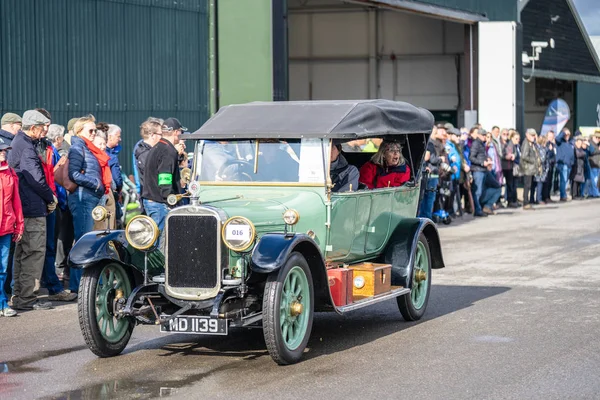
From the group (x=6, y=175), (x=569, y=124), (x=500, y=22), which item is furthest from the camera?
(x=569, y=124)

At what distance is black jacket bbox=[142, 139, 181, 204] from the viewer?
11766 mm

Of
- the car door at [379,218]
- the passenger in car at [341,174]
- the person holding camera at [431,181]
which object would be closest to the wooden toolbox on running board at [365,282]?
the car door at [379,218]

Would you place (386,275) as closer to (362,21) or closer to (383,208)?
(383,208)

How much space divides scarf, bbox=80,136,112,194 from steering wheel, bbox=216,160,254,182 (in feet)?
9.17

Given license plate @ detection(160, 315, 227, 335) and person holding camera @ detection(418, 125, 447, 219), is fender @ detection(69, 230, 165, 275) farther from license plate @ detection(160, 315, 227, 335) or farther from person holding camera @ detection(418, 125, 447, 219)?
person holding camera @ detection(418, 125, 447, 219)

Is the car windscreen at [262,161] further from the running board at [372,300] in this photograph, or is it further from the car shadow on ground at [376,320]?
the car shadow on ground at [376,320]

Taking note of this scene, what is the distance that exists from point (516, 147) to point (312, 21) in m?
12.6

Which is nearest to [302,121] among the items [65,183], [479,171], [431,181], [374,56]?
[65,183]

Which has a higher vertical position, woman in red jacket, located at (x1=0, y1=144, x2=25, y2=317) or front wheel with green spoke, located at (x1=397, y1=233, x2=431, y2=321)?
woman in red jacket, located at (x1=0, y1=144, x2=25, y2=317)

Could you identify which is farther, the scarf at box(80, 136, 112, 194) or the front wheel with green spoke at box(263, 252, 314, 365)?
the scarf at box(80, 136, 112, 194)

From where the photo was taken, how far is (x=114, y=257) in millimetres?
8531

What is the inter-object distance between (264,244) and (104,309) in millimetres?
1469

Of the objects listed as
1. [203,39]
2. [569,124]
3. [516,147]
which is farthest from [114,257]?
Result: [569,124]

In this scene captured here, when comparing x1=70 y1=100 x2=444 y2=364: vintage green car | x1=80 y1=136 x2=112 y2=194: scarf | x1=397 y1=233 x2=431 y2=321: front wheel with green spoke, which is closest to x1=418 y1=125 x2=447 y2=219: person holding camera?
x1=80 y1=136 x2=112 y2=194: scarf
